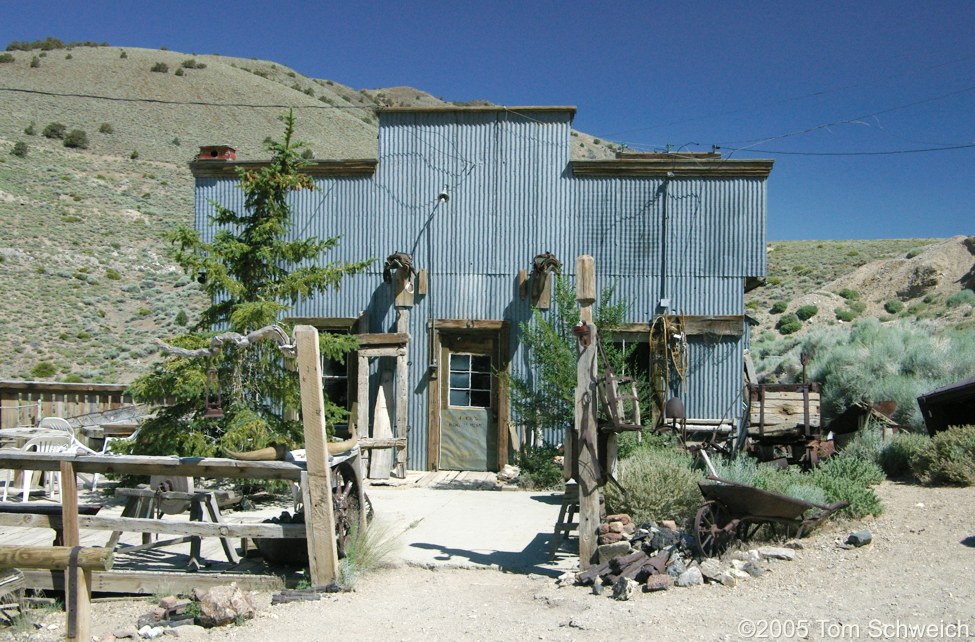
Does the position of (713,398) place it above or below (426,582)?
above

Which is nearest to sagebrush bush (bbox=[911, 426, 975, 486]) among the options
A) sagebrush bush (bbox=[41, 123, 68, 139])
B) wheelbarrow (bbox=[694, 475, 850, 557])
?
wheelbarrow (bbox=[694, 475, 850, 557])

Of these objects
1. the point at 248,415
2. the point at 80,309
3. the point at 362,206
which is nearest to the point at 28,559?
the point at 248,415

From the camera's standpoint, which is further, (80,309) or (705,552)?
(80,309)

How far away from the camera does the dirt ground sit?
5562 millimetres

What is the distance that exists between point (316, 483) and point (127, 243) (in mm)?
35488

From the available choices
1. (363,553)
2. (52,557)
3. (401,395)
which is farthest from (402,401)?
(52,557)

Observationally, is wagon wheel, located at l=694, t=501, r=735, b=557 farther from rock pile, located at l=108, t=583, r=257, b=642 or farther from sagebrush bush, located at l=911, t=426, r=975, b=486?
sagebrush bush, located at l=911, t=426, r=975, b=486

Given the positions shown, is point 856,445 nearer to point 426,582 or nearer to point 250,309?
point 426,582

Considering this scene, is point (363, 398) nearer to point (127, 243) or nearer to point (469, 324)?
point (469, 324)

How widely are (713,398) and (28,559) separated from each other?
10434mm

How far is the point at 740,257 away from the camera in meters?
13.4

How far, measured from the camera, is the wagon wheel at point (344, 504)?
7.27m

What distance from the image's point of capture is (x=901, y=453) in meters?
10.7

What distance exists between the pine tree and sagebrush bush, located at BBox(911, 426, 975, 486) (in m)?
7.42
